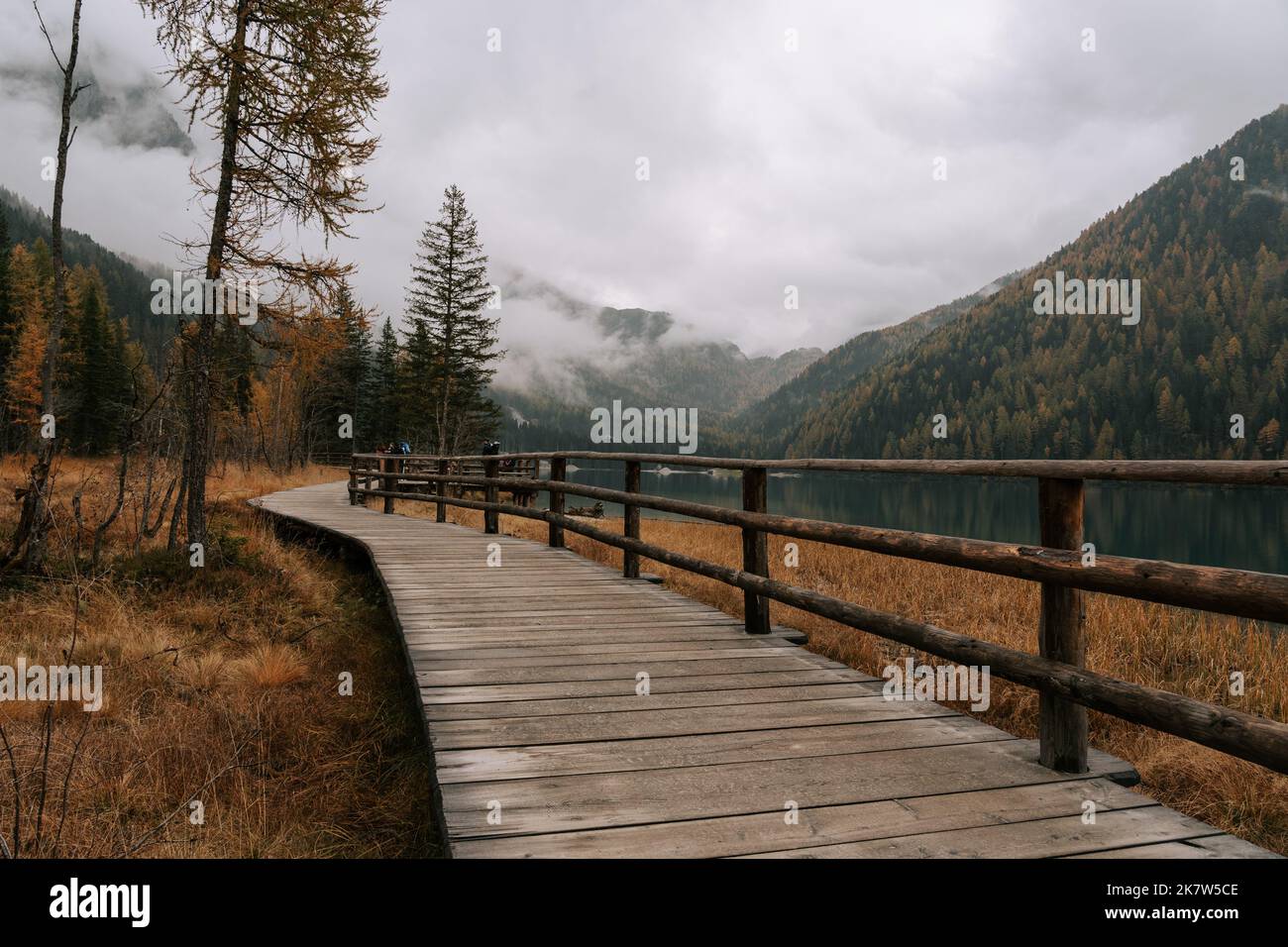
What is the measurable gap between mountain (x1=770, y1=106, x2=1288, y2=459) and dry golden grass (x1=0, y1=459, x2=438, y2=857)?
9847 cm

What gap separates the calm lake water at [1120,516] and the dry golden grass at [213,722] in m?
10.3

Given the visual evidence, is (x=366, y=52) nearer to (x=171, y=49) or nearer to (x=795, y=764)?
(x=171, y=49)

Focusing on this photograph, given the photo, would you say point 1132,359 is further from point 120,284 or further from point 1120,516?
point 120,284

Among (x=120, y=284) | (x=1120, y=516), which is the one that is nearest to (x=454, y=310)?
(x=1120, y=516)

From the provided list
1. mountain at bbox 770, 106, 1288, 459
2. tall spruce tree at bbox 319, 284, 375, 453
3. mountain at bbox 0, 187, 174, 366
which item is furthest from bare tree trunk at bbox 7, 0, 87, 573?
mountain at bbox 0, 187, 174, 366

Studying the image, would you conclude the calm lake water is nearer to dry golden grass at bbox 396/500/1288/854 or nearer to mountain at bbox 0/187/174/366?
dry golden grass at bbox 396/500/1288/854

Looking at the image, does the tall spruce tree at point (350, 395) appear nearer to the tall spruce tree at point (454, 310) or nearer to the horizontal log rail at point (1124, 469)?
the tall spruce tree at point (454, 310)

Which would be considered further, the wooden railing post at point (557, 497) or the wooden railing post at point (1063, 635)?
the wooden railing post at point (557, 497)

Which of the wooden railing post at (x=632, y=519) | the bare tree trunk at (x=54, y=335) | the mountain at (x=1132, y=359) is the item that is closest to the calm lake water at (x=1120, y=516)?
the wooden railing post at (x=632, y=519)

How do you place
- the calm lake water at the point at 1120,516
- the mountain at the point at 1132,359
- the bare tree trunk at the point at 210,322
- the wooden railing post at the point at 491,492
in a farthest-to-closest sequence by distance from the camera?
the mountain at the point at 1132,359 → the calm lake water at the point at 1120,516 → the wooden railing post at the point at 491,492 → the bare tree trunk at the point at 210,322

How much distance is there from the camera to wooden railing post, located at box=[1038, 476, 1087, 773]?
9.09 ft

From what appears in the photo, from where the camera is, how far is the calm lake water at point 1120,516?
29.4 meters

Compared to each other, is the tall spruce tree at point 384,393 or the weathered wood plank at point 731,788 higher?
the tall spruce tree at point 384,393

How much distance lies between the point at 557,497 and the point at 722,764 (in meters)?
6.93
